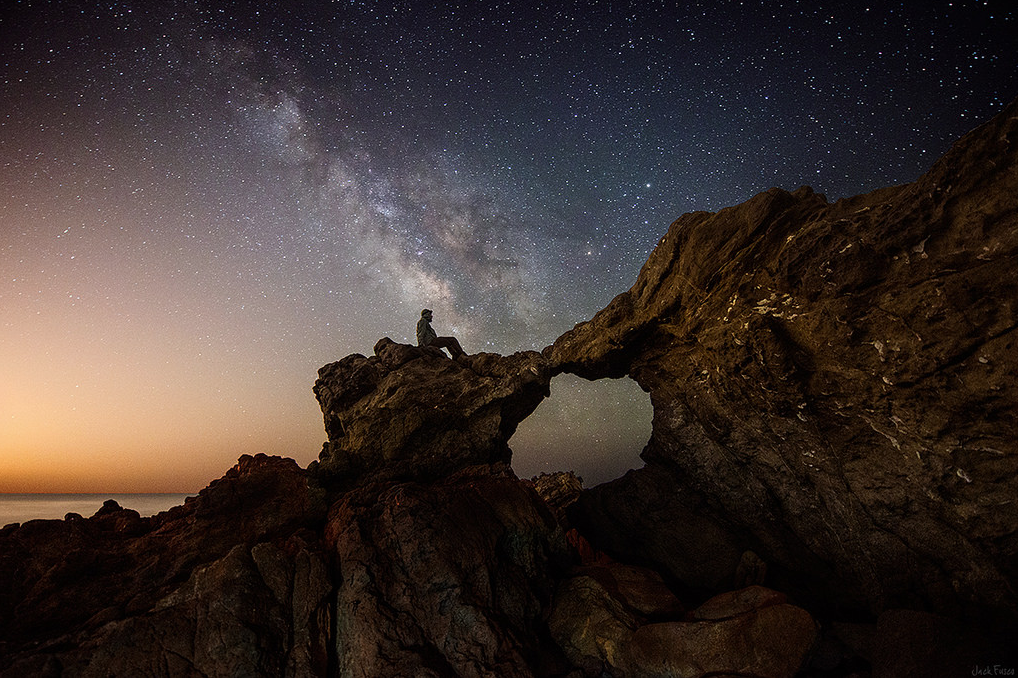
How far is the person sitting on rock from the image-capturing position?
77.5 feet

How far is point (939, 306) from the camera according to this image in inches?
436

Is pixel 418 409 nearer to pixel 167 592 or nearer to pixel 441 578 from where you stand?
pixel 441 578

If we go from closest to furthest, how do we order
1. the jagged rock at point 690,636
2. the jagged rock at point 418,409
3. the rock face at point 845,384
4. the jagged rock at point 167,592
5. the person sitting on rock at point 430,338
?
the rock face at point 845,384, the jagged rock at point 167,592, the jagged rock at point 690,636, the jagged rock at point 418,409, the person sitting on rock at point 430,338

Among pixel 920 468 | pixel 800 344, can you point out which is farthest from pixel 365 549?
pixel 920 468

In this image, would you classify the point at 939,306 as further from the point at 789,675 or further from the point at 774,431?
the point at 789,675

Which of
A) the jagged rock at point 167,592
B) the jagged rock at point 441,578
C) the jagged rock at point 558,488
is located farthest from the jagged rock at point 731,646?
the jagged rock at point 558,488

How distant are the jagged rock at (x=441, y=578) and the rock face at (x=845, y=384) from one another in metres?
8.00

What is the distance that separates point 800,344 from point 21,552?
28025mm

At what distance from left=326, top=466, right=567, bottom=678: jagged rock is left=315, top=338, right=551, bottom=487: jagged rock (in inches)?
82.1

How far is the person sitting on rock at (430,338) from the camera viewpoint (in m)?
23.6

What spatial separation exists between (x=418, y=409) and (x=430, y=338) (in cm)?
Result: 660

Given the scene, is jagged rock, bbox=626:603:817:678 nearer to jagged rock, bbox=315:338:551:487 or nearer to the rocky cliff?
the rocky cliff

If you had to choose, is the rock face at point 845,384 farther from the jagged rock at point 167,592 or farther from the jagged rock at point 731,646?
the jagged rock at point 167,592

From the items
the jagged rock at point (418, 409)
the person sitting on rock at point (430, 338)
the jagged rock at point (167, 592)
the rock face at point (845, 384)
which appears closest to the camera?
the rock face at point (845, 384)
